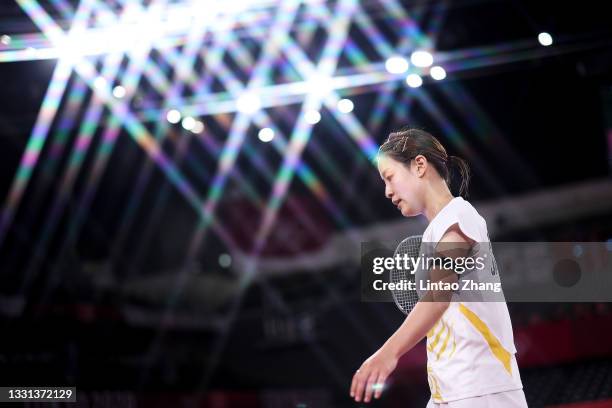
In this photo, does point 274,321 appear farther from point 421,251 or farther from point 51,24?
point 421,251

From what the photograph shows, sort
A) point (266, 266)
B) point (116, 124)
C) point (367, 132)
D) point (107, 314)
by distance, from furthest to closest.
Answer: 1. point (266, 266)
2. point (107, 314)
3. point (367, 132)
4. point (116, 124)

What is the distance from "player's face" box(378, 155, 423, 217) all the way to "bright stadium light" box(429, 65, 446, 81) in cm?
530

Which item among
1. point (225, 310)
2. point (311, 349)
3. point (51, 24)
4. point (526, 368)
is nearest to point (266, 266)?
point (225, 310)

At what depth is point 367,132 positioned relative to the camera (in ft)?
29.9

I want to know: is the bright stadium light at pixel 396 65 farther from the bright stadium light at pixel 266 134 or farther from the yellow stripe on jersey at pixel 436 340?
the yellow stripe on jersey at pixel 436 340

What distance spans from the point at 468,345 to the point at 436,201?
374 mm

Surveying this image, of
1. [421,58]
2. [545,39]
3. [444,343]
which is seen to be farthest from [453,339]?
[421,58]

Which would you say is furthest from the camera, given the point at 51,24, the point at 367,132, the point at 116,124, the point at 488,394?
the point at 367,132

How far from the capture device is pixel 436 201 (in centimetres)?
196

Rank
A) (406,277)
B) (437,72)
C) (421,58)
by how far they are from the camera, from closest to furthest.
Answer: (406,277) < (421,58) < (437,72)

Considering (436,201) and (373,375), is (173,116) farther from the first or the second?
(373,375)

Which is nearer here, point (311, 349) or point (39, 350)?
point (39, 350)

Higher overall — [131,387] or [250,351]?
[250,351]

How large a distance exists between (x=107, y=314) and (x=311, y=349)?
2.84 m
